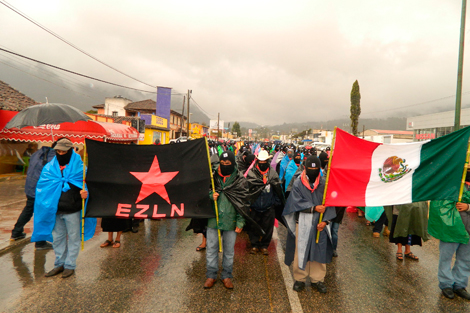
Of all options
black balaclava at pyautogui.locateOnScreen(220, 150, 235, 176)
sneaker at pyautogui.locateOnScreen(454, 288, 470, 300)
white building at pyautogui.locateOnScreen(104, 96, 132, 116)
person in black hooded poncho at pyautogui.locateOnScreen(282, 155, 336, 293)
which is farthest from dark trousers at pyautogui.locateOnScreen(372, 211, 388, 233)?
white building at pyautogui.locateOnScreen(104, 96, 132, 116)

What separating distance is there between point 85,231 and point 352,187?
4224 millimetres

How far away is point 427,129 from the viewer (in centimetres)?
3534

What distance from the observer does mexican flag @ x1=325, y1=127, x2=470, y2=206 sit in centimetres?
345

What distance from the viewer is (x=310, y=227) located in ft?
11.8

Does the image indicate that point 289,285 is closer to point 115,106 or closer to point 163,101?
point 163,101

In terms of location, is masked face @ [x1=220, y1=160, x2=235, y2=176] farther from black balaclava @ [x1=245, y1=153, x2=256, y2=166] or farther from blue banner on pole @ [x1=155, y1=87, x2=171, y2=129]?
blue banner on pole @ [x1=155, y1=87, x2=171, y2=129]

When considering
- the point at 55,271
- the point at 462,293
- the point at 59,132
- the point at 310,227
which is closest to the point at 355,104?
the point at 59,132

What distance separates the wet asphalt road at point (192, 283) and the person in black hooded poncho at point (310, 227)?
244 millimetres

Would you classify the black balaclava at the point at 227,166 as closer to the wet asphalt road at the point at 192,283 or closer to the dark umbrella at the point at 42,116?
the wet asphalt road at the point at 192,283

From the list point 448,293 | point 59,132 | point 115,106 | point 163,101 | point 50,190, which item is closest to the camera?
point 448,293

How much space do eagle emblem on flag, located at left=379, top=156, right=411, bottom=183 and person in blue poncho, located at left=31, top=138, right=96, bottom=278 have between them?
4.40 metres

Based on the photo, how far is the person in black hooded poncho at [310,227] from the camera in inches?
140

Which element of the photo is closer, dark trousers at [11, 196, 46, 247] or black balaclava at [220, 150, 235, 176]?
black balaclava at [220, 150, 235, 176]

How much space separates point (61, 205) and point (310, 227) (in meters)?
3.70
